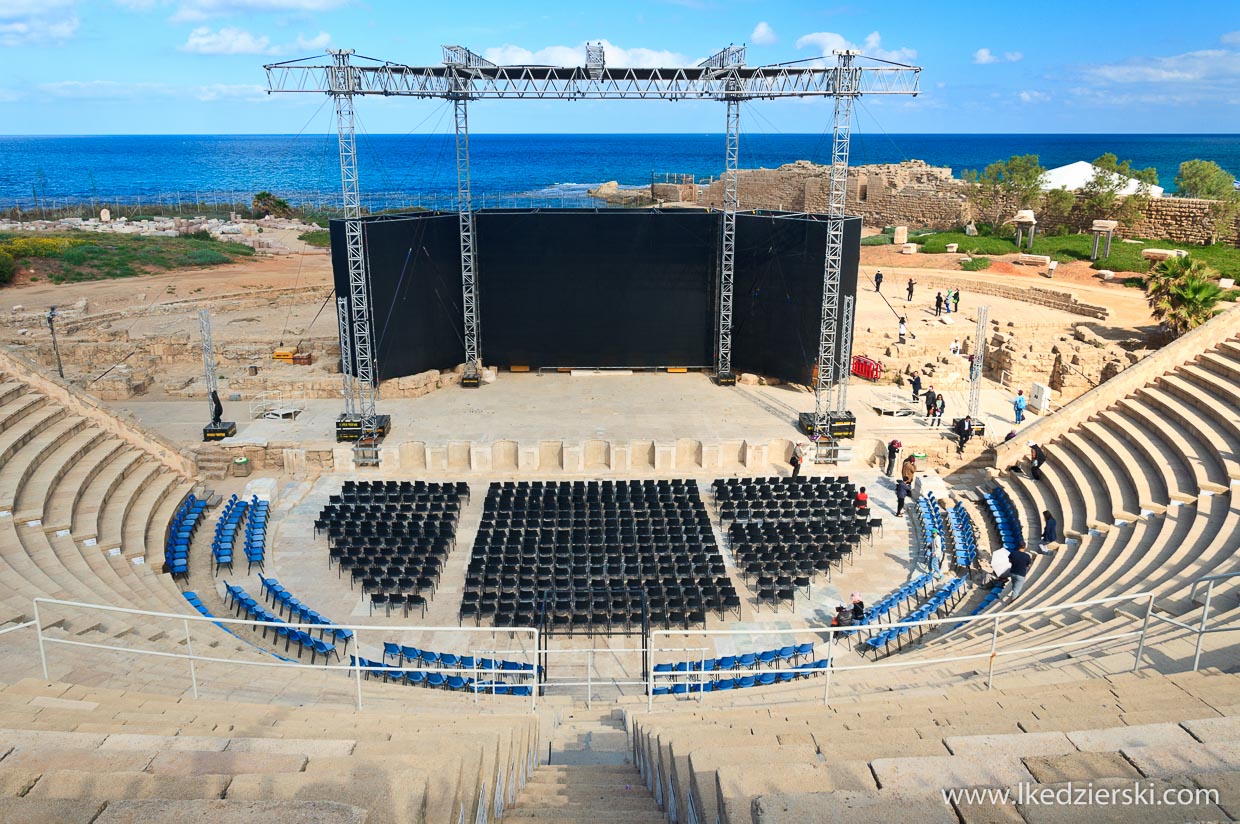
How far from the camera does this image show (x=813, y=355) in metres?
26.2

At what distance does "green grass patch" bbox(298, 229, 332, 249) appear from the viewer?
5659 centimetres

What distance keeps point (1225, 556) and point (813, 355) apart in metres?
14.5

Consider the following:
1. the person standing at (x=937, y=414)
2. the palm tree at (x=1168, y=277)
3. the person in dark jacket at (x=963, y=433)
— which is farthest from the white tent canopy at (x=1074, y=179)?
the person in dark jacket at (x=963, y=433)

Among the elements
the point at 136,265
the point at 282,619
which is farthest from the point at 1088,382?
the point at 136,265

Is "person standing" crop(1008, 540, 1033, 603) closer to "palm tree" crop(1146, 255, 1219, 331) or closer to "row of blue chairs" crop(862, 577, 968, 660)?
"row of blue chairs" crop(862, 577, 968, 660)

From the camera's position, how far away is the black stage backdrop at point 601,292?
2650cm

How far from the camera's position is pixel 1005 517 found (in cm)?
1861

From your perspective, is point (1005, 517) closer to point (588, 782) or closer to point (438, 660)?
point (438, 660)

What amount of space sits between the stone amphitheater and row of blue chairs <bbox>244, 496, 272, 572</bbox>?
1.31 feet

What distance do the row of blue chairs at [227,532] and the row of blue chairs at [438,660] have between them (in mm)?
5449

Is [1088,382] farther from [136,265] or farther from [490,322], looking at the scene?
[136,265]

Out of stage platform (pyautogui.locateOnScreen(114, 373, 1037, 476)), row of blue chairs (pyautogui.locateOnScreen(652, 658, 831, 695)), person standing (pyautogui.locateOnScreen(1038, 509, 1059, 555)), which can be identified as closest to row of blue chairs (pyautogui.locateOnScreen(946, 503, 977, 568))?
person standing (pyautogui.locateOnScreen(1038, 509, 1059, 555))

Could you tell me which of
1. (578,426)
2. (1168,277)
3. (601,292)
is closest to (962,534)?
(578,426)

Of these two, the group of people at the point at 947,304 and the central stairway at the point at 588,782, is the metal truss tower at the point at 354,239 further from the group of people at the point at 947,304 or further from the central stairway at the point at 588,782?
the group of people at the point at 947,304
